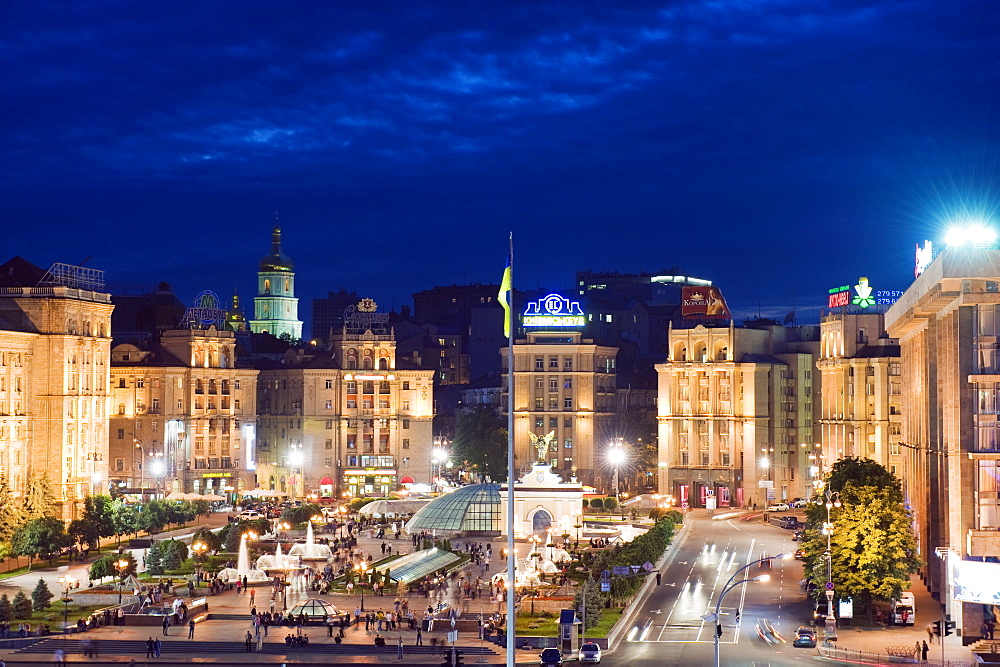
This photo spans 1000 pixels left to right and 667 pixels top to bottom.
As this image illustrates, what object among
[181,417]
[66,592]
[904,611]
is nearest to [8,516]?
[66,592]

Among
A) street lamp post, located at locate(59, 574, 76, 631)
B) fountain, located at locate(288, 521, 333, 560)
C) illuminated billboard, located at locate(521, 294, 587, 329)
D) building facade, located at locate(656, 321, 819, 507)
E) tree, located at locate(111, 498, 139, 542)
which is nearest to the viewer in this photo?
street lamp post, located at locate(59, 574, 76, 631)

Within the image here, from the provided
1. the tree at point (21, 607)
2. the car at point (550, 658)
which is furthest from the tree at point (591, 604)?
the tree at point (21, 607)

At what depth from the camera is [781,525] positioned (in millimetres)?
149500

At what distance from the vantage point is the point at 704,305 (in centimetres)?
18275

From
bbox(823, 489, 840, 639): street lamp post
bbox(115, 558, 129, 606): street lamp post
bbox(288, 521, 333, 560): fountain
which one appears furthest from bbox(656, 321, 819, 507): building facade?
bbox(823, 489, 840, 639): street lamp post

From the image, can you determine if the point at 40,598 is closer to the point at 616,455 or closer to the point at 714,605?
the point at 714,605

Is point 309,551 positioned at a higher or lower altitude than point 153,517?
lower

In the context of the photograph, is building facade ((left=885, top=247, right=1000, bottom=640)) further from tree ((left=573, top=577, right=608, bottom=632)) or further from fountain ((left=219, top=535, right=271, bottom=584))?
fountain ((left=219, top=535, right=271, bottom=584))

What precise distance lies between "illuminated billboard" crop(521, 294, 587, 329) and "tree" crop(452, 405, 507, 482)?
12778 mm

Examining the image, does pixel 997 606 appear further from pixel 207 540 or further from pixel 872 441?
pixel 872 441

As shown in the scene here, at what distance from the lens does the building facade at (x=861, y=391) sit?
152 m

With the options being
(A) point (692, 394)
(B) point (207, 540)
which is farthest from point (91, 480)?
(A) point (692, 394)

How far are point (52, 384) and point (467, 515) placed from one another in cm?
3909

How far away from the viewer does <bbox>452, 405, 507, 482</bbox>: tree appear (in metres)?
192
